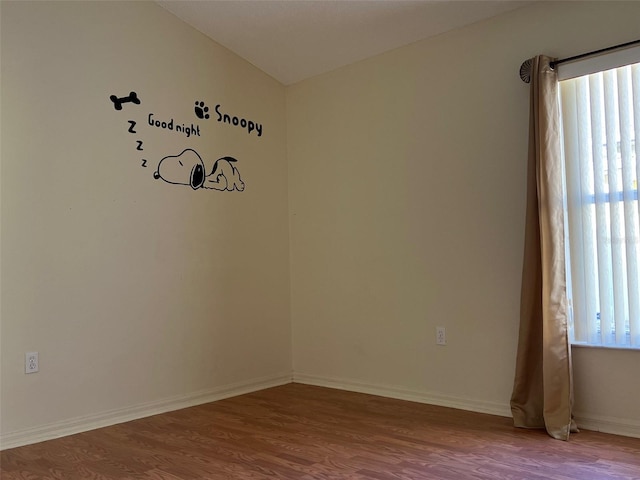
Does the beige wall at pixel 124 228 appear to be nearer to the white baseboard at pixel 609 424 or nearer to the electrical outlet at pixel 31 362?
the electrical outlet at pixel 31 362

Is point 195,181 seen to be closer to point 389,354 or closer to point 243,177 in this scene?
point 243,177

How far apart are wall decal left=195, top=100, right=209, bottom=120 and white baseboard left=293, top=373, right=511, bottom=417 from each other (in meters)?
2.17

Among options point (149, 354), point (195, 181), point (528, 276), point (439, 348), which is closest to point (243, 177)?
point (195, 181)

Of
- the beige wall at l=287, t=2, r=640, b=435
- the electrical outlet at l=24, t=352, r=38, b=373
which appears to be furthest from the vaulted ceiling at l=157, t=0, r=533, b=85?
the electrical outlet at l=24, t=352, r=38, b=373

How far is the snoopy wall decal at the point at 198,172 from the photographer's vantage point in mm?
3932

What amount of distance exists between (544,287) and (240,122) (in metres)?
2.57

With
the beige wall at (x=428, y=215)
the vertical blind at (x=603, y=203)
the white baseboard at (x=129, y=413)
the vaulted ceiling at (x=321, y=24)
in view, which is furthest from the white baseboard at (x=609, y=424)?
the vaulted ceiling at (x=321, y=24)

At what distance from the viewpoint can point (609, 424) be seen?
10.1 feet

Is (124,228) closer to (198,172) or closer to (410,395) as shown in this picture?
(198,172)

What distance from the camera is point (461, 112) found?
374cm

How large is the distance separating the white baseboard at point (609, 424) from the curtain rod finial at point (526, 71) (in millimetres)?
1932

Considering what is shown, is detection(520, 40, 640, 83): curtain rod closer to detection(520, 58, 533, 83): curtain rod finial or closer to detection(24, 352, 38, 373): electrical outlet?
detection(520, 58, 533, 83): curtain rod finial

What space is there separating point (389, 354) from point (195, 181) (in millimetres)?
1864

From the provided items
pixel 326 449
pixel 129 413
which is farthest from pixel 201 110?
pixel 326 449
